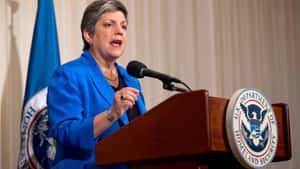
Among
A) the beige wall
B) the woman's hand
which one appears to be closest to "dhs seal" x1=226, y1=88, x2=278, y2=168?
the woman's hand

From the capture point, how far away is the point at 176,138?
104cm

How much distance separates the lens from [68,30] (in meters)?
3.13

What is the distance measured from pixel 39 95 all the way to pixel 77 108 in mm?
1068

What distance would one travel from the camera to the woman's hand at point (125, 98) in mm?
1252

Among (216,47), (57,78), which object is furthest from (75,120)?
(216,47)

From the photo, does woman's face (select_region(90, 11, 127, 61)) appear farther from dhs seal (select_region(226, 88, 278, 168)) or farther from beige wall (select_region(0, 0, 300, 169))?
beige wall (select_region(0, 0, 300, 169))

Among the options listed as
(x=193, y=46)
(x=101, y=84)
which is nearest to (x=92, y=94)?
(x=101, y=84)

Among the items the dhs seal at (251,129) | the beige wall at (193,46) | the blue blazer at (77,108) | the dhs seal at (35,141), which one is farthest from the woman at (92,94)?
the beige wall at (193,46)

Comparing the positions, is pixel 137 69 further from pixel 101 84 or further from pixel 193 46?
pixel 193 46

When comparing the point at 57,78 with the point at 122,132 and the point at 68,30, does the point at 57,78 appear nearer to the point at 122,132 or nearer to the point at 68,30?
the point at 122,132

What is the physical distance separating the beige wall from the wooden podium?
5.93ft

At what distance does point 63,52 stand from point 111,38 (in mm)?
1327

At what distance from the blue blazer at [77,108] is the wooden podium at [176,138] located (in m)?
0.21

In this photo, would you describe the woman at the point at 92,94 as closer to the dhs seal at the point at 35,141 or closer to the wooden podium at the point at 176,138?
the wooden podium at the point at 176,138
